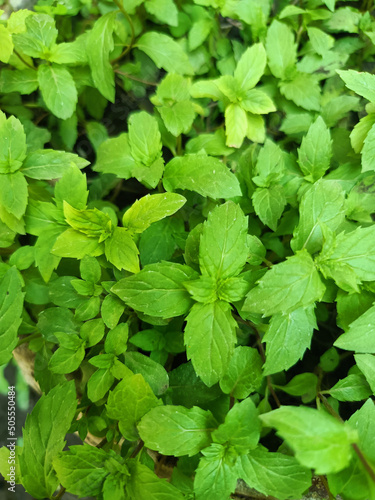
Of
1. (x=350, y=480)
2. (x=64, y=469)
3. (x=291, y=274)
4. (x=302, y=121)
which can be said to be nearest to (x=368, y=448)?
(x=350, y=480)

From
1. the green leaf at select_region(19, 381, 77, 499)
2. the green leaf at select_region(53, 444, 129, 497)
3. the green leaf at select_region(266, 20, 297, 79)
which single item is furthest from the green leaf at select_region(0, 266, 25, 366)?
the green leaf at select_region(266, 20, 297, 79)

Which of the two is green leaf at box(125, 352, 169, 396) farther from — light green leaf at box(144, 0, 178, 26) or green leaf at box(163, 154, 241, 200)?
light green leaf at box(144, 0, 178, 26)

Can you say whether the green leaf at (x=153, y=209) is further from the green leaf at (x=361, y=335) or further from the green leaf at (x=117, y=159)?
the green leaf at (x=361, y=335)

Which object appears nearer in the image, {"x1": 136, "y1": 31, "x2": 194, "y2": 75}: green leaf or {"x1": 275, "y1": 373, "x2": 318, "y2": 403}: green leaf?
{"x1": 275, "y1": 373, "x2": 318, "y2": 403}: green leaf

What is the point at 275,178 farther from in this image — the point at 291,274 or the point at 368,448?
the point at 368,448

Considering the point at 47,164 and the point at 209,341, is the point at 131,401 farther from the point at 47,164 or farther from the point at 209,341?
the point at 47,164

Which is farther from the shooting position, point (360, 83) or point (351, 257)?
point (360, 83)

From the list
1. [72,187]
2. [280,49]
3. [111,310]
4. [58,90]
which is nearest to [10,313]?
[111,310]

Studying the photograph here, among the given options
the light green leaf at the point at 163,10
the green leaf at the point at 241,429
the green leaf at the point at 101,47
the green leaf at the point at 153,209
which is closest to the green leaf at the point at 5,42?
the green leaf at the point at 101,47
